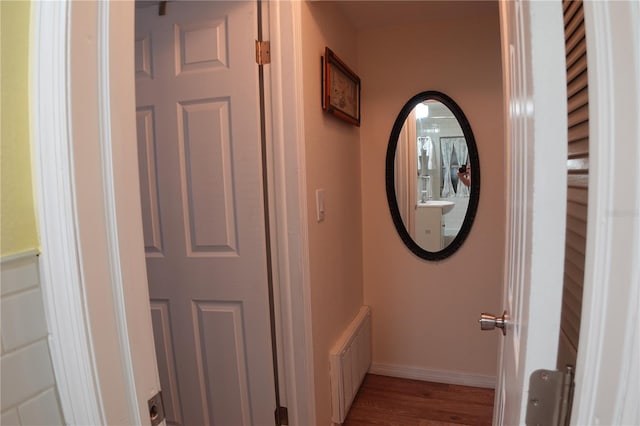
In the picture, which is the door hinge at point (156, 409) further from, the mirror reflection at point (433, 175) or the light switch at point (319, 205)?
the mirror reflection at point (433, 175)

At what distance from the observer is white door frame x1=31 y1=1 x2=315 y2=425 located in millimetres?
570

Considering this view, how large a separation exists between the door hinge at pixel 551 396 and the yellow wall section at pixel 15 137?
30.7 inches

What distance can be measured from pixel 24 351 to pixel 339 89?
5.65 ft

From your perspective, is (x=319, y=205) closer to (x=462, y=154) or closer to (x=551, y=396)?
(x=462, y=154)

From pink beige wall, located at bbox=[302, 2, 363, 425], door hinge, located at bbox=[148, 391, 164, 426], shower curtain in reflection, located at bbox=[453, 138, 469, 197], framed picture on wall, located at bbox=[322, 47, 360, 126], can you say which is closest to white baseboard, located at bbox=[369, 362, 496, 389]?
pink beige wall, located at bbox=[302, 2, 363, 425]

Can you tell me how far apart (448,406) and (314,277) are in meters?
1.31

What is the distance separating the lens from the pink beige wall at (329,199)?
1610 mm

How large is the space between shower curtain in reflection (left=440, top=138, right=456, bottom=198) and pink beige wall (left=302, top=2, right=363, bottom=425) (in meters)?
0.53

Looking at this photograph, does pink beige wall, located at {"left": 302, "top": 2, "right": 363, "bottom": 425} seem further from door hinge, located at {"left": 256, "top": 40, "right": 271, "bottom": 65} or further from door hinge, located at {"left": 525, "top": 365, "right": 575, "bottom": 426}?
door hinge, located at {"left": 525, "top": 365, "right": 575, "bottom": 426}

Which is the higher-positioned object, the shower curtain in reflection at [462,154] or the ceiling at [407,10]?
the ceiling at [407,10]

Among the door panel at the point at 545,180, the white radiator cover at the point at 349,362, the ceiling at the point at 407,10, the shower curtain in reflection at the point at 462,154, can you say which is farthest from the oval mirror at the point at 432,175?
the door panel at the point at 545,180

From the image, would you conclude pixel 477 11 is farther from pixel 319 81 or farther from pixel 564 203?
pixel 564 203

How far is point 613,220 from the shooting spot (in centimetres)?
43

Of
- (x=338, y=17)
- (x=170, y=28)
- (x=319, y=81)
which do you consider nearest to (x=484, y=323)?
(x=319, y=81)
